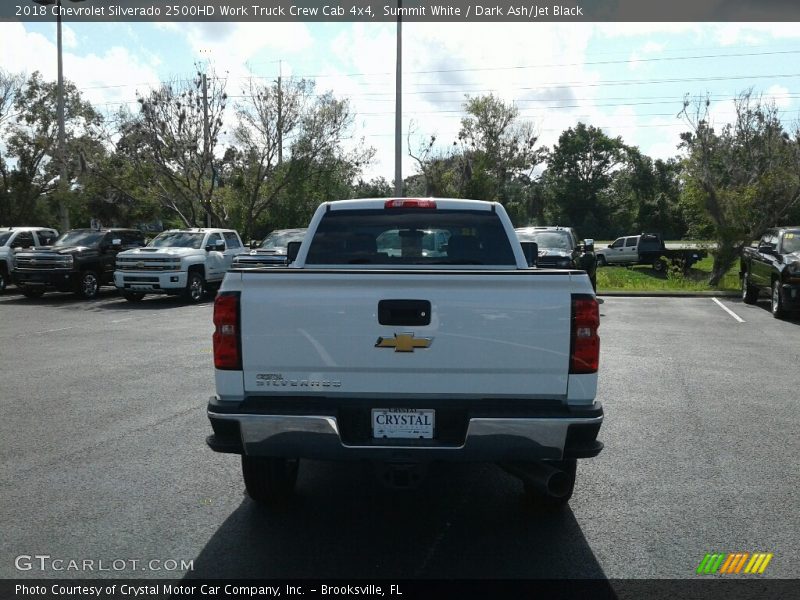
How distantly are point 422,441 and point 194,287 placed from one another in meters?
17.1

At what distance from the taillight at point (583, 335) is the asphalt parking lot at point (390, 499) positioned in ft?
3.46

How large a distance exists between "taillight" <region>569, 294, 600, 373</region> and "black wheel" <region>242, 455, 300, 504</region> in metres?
1.98

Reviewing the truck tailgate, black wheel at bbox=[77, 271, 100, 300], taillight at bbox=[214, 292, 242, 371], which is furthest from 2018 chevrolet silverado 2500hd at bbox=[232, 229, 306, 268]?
the truck tailgate

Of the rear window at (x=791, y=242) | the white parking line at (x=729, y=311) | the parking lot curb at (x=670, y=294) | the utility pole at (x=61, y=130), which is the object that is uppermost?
the utility pole at (x=61, y=130)

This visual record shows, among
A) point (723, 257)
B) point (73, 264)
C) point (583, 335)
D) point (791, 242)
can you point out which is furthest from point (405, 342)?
point (723, 257)

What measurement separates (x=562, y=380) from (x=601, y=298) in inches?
698

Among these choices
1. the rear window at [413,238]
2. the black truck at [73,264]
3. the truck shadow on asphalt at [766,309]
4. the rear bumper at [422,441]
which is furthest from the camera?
the black truck at [73,264]

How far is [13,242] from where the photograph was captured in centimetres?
2277

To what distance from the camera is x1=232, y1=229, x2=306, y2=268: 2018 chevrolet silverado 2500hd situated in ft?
59.6

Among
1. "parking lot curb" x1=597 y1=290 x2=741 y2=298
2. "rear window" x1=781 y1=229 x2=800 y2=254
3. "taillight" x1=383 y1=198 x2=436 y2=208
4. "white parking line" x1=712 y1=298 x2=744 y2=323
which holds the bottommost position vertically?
"white parking line" x1=712 y1=298 x2=744 y2=323

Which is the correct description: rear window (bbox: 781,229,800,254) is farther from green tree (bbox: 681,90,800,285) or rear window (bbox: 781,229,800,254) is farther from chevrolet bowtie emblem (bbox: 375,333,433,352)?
chevrolet bowtie emblem (bbox: 375,333,433,352)

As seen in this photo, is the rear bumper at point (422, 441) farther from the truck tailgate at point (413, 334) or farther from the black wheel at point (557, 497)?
the black wheel at point (557, 497)

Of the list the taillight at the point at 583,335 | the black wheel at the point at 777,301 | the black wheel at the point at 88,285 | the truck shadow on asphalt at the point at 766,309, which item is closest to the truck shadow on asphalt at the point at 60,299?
the black wheel at the point at 88,285

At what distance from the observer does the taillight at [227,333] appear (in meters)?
3.97
